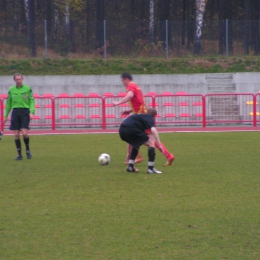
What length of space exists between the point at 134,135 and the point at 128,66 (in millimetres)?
20942

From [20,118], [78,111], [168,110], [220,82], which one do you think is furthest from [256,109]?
[20,118]

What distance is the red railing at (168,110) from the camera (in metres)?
21.4

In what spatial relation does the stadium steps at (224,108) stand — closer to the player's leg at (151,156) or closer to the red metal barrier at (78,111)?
the red metal barrier at (78,111)

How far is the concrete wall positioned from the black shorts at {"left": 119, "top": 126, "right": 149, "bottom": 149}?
596 inches

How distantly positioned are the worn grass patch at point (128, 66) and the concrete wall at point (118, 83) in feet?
8.45

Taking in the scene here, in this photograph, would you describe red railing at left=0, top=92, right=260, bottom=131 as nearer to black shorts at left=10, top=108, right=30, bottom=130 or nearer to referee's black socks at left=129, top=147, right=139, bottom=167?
black shorts at left=10, top=108, right=30, bottom=130

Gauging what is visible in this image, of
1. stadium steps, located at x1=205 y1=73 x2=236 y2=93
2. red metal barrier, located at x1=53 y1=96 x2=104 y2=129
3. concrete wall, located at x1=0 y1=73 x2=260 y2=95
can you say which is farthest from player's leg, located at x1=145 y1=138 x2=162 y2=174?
stadium steps, located at x1=205 y1=73 x2=236 y2=93

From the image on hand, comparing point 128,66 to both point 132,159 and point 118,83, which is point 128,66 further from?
point 132,159

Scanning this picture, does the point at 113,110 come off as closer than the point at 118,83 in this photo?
Yes

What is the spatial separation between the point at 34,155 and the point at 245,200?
22.5 feet

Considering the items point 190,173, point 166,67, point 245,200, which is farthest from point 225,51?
point 245,200

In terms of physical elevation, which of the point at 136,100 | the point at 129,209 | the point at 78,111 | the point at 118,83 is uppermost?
the point at 118,83

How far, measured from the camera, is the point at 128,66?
30.3m

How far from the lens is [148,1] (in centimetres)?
4047
